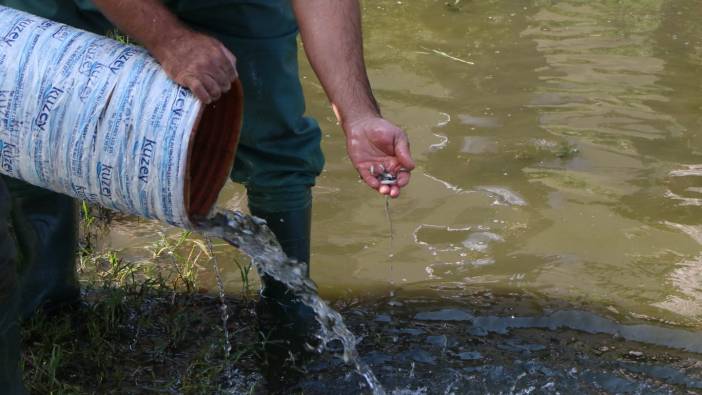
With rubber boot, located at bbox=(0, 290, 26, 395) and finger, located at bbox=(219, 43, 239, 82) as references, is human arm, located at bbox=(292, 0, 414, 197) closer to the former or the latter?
finger, located at bbox=(219, 43, 239, 82)

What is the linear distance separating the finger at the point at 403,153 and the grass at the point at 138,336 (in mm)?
822

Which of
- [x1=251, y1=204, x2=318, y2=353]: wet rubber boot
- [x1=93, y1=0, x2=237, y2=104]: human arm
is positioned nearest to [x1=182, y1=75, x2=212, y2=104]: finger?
[x1=93, y1=0, x2=237, y2=104]: human arm

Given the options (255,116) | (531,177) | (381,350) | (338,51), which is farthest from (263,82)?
(531,177)

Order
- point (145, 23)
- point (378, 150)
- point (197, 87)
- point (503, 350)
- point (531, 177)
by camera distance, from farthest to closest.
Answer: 1. point (531, 177)
2. point (503, 350)
3. point (378, 150)
4. point (145, 23)
5. point (197, 87)

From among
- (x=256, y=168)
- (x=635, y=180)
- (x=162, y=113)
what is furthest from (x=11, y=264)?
(x=635, y=180)

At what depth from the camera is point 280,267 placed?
2.81m

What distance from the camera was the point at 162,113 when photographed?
2189mm

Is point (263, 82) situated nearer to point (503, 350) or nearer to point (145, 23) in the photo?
point (145, 23)

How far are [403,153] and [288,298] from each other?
2.41ft

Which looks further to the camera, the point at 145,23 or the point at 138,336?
the point at 138,336

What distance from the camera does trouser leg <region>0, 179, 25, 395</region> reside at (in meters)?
2.12

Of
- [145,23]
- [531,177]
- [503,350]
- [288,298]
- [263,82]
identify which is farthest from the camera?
[531,177]

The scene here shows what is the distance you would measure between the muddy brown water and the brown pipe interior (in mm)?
854

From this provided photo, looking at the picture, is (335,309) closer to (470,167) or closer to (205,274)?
(205,274)
